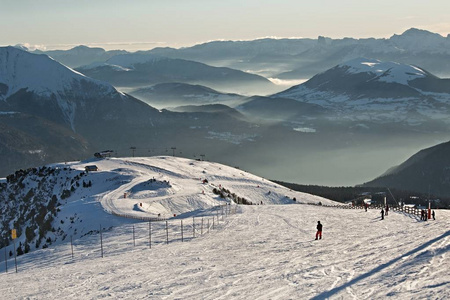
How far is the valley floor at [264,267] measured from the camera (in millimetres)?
32750

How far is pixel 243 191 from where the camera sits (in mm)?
135875

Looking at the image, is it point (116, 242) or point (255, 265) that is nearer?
point (255, 265)

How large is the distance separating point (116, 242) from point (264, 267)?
78.2 ft

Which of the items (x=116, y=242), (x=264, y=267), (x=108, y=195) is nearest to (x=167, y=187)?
(x=108, y=195)

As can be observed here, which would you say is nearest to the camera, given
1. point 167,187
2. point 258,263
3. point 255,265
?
point 255,265

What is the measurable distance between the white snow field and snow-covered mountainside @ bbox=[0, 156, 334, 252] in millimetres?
18844

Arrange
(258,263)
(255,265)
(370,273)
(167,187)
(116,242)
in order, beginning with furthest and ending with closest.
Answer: (167,187), (116,242), (258,263), (255,265), (370,273)

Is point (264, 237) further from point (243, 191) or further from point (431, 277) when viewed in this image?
point (243, 191)

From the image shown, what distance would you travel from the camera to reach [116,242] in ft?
195

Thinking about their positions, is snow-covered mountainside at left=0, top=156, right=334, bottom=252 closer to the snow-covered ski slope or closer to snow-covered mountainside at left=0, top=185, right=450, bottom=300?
the snow-covered ski slope

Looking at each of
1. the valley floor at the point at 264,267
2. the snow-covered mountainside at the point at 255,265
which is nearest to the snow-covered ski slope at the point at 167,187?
the snow-covered mountainside at the point at 255,265

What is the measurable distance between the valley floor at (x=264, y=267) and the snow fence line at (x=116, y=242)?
1.25 ft

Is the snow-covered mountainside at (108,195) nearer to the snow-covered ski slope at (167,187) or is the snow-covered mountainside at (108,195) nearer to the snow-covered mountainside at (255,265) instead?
the snow-covered ski slope at (167,187)

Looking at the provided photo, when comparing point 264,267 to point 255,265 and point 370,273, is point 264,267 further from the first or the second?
point 370,273
